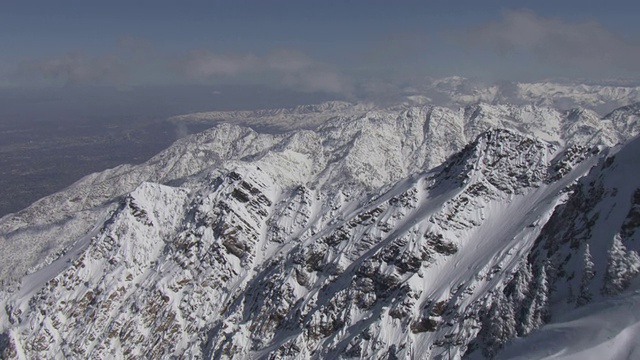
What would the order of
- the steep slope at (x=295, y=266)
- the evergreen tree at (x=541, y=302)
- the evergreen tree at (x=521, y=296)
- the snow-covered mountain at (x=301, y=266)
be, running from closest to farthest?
the evergreen tree at (x=541, y=302) < the evergreen tree at (x=521, y=296) < the snow-covered mountain at (x=301, y=266) < the steep slope at (x=295, y=266)

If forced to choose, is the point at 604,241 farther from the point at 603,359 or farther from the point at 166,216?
the point at 166,216

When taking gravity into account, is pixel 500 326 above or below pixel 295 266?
above

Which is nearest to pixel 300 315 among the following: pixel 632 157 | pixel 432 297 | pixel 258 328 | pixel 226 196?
pixel 258 328

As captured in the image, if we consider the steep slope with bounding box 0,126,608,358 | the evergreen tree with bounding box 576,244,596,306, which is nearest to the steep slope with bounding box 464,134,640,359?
the evergreen tree with bounding box 576,244,596,306

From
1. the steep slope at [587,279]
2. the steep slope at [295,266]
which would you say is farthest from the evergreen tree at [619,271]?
the steep slope at [295,266]

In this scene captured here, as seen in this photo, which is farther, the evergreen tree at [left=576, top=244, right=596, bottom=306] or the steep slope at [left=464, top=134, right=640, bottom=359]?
the evergreen tree at [left=576, top=244, right=596, bottom=306]

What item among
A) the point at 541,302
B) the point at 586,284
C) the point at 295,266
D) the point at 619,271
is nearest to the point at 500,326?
the point at 541,302

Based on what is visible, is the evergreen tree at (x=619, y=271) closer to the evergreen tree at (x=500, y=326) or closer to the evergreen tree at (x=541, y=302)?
the evergreen tree at (x=541, y=302)

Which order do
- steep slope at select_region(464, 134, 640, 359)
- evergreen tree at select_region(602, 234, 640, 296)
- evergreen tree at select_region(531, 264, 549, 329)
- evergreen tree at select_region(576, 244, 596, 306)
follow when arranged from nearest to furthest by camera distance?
steep slope at select_region(464, 134, 640, 359)
evergreen tree at select_region(602, 234, 640, 296)
evergreen tree at select_region(576, 244, 596, 306)
evergreen tree at select_region(531, 264, 549, 329)

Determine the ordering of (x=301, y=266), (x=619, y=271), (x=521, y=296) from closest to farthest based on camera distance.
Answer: (x=619, y=271) < (x=521, y=296) < (x=301, y=266)

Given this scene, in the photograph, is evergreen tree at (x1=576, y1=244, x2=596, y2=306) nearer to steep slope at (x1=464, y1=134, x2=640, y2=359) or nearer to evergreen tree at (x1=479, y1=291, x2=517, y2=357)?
steep slope at (x1=464, y1=134, x2=640, y2=359)

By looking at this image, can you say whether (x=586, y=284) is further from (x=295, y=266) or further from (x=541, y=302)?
(x=295, y=266)
